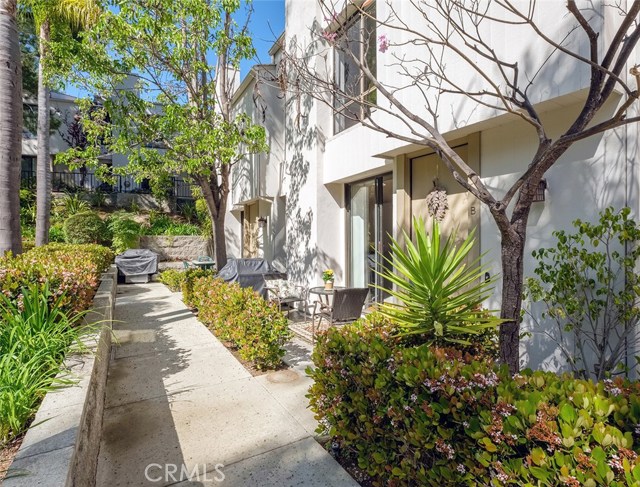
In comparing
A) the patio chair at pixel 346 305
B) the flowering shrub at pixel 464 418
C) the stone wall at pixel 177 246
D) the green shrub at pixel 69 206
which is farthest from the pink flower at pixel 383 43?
the green shrub at pixel 69 206

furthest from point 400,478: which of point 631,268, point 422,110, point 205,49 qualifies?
point 205,49

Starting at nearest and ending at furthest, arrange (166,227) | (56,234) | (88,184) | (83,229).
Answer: (83,229)
(56,234)
(166,227)
(88,184)

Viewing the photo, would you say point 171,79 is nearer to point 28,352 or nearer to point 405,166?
point 405,166

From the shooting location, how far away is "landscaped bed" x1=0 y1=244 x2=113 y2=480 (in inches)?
93.5

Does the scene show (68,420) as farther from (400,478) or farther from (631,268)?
(631,268)

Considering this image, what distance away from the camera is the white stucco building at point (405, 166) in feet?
12.4

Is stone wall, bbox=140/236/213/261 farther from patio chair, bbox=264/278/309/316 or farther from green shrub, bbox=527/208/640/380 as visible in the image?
green shrub, bbox=527/208/640/380

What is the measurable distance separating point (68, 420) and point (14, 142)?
16.1 feet

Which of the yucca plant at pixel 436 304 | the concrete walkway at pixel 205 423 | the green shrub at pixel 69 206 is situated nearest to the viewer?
the concrete walkway at pixel 205 423

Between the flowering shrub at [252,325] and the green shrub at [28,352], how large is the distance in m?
2.01

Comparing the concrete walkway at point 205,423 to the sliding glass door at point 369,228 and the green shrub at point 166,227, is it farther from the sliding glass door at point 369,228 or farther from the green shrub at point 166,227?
the green shrub at point 166,227

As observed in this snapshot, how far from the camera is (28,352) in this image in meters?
3.07

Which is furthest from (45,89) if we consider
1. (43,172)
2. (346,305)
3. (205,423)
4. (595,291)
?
(595,291)

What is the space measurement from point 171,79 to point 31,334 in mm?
7374
